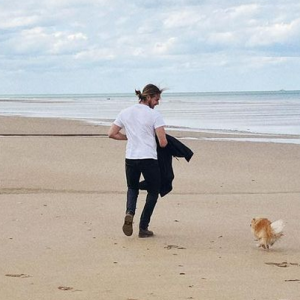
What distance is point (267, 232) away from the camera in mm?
7289

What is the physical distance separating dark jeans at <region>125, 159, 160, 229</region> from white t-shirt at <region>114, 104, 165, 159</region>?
7 centimetres

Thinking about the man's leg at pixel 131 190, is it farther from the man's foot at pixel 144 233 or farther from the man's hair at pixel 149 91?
the man's hair at pixel 149 91

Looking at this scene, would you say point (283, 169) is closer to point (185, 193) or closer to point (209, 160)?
point (209, 160)

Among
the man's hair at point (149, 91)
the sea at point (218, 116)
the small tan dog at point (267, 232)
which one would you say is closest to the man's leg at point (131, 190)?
the man's hair at point (149, 91)

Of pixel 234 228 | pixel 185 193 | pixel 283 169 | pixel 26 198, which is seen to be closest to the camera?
pixel 234 228

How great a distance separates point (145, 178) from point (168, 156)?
34cm

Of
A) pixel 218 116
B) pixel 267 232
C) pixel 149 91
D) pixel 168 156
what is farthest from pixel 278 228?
pixel 218 116

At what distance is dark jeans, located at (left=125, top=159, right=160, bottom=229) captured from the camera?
782cm

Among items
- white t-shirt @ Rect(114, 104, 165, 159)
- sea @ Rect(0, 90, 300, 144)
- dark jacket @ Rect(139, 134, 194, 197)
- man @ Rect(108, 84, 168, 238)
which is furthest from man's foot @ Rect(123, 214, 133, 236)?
sea @ Rect(0, 90, 300, 144)

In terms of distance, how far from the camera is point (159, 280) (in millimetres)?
6008

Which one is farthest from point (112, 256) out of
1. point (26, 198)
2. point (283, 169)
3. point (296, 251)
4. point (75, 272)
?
point (283, 169)

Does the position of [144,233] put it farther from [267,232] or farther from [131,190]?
[267,232]

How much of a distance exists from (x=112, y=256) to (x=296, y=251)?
1745 millimetres

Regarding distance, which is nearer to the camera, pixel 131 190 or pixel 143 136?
pixel 143 136
